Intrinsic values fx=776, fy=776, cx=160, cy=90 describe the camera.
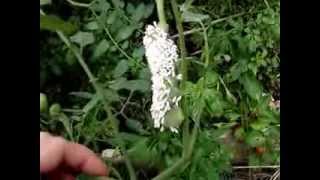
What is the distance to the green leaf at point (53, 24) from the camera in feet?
4.47

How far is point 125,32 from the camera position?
1448 millimetres

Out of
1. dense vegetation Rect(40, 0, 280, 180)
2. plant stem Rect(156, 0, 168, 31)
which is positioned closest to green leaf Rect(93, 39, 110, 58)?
dense vegetation Rect(40, 0, 280, 180)

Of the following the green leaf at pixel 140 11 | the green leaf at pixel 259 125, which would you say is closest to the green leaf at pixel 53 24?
the green leaf at pixel 140 11

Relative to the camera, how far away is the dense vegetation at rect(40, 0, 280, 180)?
4.68 ft

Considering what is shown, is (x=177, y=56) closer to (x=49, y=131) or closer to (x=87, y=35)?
(x=87, y=35)

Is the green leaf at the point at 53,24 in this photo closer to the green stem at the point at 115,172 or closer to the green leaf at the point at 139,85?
the green leaf at the point at 139,85

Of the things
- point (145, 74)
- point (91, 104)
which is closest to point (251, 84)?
point (145, 74)

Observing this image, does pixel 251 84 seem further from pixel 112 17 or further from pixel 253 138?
pixel 112 17

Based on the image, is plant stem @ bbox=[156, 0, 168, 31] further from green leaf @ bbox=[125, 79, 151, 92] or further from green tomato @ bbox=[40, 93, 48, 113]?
green tomato @ bbox=[40, 93, 48, 113]

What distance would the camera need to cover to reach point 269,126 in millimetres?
1456

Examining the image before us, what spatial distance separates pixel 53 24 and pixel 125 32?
5.8 inches

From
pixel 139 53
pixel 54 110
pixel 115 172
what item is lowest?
pixel 115 172
